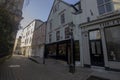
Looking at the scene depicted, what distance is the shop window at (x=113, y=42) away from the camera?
7234 mm

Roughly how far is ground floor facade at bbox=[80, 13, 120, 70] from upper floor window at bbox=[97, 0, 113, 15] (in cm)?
91

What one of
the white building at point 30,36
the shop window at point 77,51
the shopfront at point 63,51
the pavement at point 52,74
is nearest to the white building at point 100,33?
the shop window at point 77,51

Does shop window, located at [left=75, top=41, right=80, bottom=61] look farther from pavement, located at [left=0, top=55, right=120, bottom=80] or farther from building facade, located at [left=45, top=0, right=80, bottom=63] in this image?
pavement, located at [left=0, top=55, right=120, bottom=80]

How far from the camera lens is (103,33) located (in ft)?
26.4

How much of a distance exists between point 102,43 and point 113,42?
83 cm

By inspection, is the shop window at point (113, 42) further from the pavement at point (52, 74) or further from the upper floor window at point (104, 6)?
the upper floor window at point (104, 6)

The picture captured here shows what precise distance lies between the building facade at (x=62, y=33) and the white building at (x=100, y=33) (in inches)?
42.2

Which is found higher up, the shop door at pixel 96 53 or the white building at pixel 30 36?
the white building at pixel 30 36

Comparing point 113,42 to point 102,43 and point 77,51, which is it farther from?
point 77,51

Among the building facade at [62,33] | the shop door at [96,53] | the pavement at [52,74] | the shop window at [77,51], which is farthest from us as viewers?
the building facade at [62,33]

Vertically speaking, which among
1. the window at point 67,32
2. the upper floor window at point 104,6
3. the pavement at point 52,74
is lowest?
the pavement at point 52,74

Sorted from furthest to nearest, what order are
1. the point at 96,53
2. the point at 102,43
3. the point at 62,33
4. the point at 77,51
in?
the point at 62,33, the point at 77,51, the point at 96,53, the point at 102,43

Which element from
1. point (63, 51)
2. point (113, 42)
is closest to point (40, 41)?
point (63, 51)

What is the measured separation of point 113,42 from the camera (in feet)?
24.6
